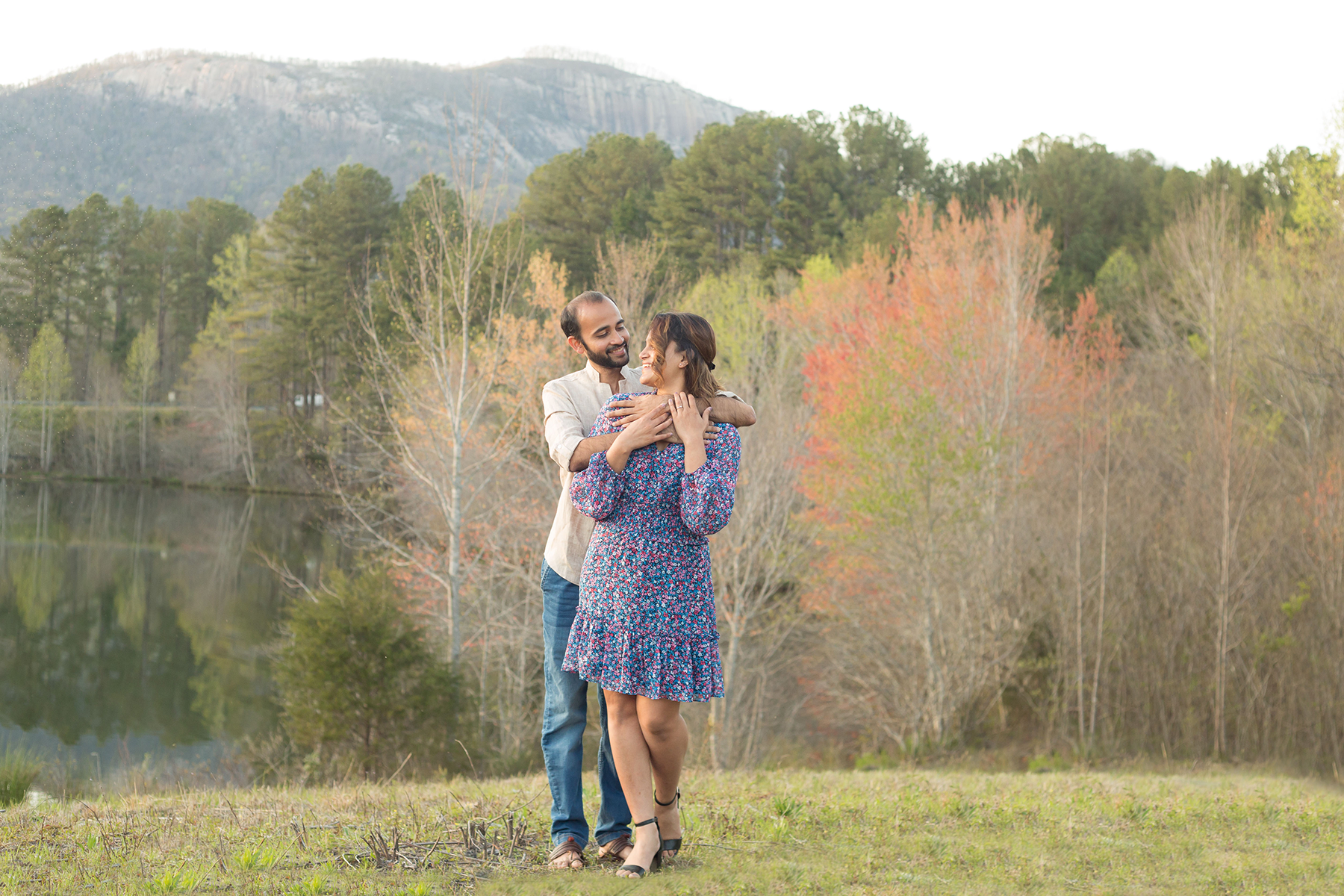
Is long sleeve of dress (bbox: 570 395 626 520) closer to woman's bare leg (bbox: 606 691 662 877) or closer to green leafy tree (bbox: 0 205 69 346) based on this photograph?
woman's bare leg (bbox: 606 691 662 877)

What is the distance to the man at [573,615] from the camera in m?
3.19

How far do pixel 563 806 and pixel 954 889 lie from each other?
1296 millimetres

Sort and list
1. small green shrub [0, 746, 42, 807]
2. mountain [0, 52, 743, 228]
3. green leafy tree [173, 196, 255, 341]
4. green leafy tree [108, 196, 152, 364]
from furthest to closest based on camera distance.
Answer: green leafy tree [173, 196, 255, 341] < green leafy tree [108, 196, 152, 364] < mountain [0, 52, 743, 228] < small green shrub [0, 746, 42, 807]

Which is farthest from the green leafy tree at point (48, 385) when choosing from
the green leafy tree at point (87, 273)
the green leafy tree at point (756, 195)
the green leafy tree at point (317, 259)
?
the green leafy tree at point (756, 195)

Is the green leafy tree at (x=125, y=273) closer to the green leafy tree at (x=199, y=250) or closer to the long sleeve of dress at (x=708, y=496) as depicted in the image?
the green leafy tree at (x=199, y=250)

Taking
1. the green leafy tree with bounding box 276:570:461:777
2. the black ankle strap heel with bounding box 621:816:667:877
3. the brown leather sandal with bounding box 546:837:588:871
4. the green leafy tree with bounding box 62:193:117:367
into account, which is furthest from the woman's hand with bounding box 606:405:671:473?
the green leafy tree with bounding box 62:193:117:367

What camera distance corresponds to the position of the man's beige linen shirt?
3.13 metres

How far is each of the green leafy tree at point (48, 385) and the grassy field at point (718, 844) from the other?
1545cm

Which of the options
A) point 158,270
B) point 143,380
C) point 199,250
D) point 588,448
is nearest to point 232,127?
point 199,250

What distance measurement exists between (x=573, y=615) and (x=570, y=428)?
24.7 inches

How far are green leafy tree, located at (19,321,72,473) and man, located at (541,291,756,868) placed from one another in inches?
659

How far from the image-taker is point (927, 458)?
12898 mm

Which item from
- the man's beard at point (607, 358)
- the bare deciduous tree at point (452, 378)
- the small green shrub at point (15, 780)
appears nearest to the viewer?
the man's beard at point (607, 358)

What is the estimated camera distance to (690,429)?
2.92 meters
